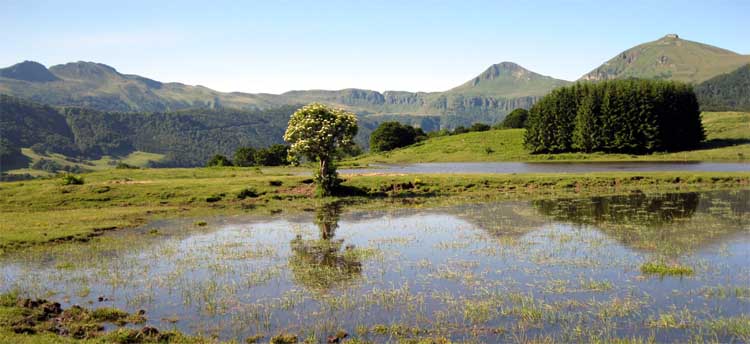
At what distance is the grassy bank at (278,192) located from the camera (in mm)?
56125

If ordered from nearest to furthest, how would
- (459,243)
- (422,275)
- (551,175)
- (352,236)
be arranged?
(422,275)
(459,243)
(352,236)
(551,175)

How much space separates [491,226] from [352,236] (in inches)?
421

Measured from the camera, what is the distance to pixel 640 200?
5403 cm

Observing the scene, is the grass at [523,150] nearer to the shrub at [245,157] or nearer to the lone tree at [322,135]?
the shrub at [245,157]

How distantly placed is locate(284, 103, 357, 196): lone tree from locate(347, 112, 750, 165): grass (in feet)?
271

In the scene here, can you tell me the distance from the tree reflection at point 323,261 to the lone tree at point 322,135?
1906 cm

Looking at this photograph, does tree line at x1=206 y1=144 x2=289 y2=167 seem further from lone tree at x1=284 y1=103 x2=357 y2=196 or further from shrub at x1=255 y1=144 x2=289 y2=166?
lone tree at x1=284 y1=103 x2=357 y2=196

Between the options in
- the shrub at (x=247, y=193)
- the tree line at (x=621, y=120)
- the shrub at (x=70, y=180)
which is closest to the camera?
the shrub at (x=247, y=193)

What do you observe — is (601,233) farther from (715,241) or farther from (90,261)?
(90,261)

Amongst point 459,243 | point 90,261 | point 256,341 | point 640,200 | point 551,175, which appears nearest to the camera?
point 256,341

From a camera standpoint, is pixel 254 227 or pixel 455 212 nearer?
pixel 254 227

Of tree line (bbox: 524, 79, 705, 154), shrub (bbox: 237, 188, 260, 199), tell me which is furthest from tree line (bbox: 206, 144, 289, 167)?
shrub (bbox: 237, 188, 260, 199)

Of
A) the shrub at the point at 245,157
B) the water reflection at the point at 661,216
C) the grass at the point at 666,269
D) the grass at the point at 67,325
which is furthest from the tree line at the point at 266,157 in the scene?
the grass at the point at 666,269

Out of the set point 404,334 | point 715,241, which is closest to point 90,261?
point 404,334
